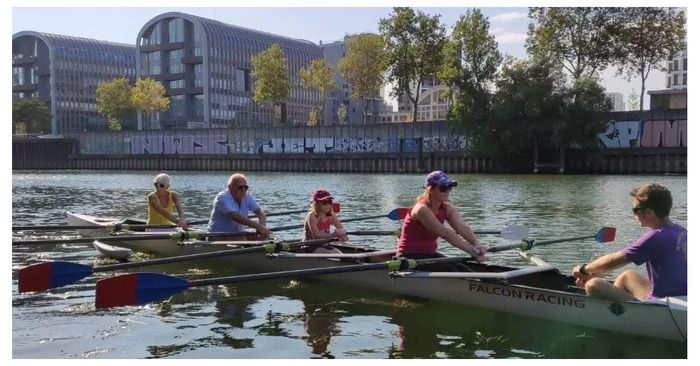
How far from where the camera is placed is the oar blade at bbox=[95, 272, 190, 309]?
357 inches

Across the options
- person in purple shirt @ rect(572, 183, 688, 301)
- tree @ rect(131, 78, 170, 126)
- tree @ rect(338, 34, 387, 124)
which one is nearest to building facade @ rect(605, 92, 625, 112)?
tree @ rect(338, 34, 387, 124)

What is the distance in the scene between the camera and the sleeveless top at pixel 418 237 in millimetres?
10797

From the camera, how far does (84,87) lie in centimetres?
15038

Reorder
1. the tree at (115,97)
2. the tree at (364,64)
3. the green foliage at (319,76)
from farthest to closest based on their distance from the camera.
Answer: the tree at (115,97), the green foliage at (319,76), the tree at (364,64)

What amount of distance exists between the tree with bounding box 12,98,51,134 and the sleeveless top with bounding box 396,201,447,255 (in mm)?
127877

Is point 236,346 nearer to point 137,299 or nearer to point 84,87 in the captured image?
point 137,299

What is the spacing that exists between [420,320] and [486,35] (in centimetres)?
6674

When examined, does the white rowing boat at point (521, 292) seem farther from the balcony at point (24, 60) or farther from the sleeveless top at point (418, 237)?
the balcony at point (24, 60)

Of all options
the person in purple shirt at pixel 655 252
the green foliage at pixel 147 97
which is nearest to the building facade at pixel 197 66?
the green foliage at pixel 147 97

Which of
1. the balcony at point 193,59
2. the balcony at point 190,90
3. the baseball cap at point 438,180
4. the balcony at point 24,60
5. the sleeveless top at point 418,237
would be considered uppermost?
the balcony at point 24,60

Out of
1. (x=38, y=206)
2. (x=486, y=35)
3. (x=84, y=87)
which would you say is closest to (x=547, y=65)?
(x=486, y=35)

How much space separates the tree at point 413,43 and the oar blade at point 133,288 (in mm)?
75825

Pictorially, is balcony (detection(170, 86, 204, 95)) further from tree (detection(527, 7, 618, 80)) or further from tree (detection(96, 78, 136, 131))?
tree (detection(527, 7, 618, 80))

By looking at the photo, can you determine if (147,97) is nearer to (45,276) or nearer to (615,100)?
(615,100)
